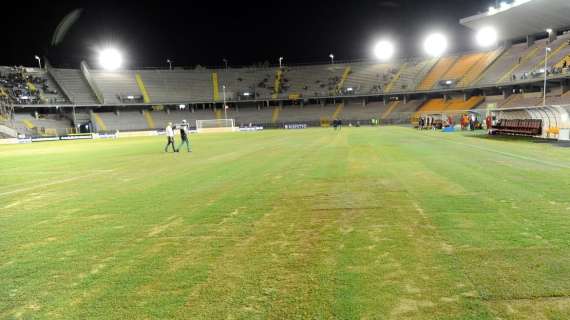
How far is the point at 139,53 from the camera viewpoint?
A: 81.6m

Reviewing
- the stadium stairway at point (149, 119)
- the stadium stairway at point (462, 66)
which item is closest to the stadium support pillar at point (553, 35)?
the stadium stairway at point (462, 66)

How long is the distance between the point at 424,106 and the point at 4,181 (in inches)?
2822

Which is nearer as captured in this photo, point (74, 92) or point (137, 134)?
point (137, 134)

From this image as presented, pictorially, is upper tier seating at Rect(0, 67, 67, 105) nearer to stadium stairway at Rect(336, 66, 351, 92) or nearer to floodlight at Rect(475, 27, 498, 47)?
stadium stairway at Rect(336, 66, 351, 92)

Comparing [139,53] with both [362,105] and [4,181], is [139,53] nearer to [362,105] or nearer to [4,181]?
[362,105]

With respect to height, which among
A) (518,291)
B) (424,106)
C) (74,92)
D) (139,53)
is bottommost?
(518,291)

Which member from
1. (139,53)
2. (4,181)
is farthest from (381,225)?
(139,53)

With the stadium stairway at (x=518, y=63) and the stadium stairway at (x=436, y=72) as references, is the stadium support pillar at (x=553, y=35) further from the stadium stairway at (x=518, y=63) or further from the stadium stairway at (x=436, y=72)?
the stadium stairway at (x=436, y=72)

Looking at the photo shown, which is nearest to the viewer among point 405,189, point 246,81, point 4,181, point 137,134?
point 405,189

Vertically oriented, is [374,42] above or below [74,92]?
above

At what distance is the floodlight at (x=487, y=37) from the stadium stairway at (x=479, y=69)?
208 cm

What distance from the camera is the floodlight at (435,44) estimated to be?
72438 mm

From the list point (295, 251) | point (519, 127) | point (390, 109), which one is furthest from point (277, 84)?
point (295, 251)

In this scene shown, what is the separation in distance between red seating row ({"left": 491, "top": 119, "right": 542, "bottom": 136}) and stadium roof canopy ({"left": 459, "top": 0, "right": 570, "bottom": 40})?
99.9 feet
